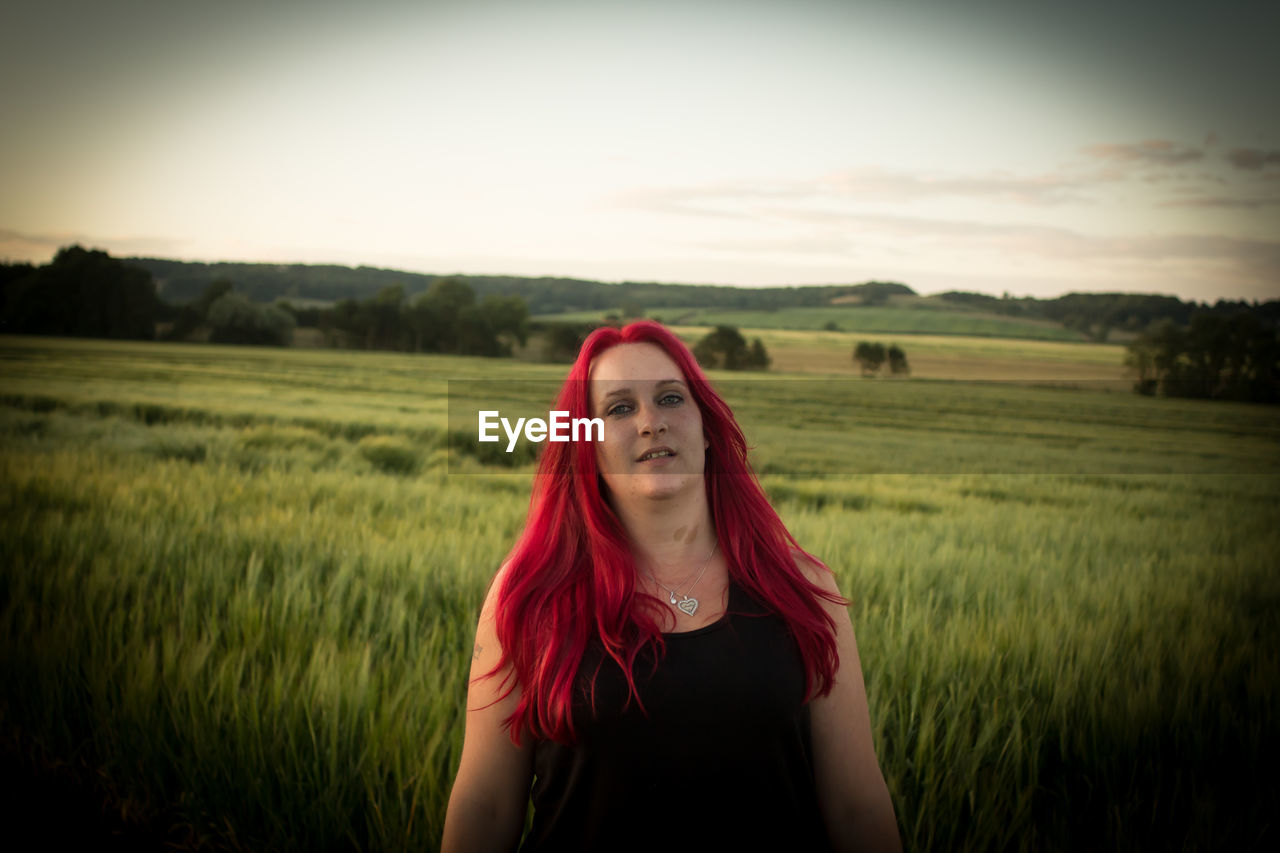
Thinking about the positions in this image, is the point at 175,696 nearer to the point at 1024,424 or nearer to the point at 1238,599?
the point at 1238,599

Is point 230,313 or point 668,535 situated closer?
point 668,535

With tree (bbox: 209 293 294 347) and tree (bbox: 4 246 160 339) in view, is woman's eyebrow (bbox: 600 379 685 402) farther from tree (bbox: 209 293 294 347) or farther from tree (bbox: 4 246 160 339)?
tree (bbox: 209 293 294 347)

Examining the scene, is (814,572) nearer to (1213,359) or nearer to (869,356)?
(1213,359)

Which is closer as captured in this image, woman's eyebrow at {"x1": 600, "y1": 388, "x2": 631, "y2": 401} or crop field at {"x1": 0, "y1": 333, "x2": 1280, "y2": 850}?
woman's eyebrow at {"x1": 600, "y1": 388, "x2": 631, "y2": 401}

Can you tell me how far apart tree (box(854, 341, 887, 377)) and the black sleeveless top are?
34.8 m

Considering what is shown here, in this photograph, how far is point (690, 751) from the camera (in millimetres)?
1496

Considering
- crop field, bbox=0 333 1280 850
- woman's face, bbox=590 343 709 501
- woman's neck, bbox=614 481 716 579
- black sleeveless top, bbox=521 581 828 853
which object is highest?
woman's face, bbox=590 343 709 501

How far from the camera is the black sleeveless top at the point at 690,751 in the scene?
58.8 inches

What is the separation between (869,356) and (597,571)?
122 feet

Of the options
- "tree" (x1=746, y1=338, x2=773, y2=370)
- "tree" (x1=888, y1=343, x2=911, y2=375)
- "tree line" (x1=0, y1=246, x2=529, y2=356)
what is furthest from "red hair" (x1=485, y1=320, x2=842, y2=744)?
"tree" (x1=888, y1=343, x2=911, y2=375)

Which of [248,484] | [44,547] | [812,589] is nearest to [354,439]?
[248,484]

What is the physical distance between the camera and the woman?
151 centimetres

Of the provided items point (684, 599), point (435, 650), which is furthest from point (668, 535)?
point (435, 650)

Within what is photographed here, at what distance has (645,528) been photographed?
1723 mm
